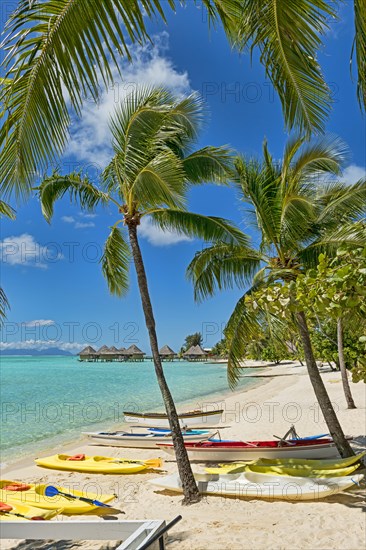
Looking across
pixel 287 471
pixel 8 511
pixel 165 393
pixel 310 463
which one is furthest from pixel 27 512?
pixel 310 463

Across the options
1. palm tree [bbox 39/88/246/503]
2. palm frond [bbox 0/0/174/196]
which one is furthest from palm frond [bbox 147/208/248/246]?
palm frond [bbox 0/0/174/196]

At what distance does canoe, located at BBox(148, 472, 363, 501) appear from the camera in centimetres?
690

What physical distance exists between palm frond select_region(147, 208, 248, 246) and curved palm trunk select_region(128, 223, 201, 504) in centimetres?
109

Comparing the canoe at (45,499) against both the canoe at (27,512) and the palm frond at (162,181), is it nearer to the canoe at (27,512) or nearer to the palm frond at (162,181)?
the canoe at (27,512)

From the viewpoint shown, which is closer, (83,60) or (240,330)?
(83,60)

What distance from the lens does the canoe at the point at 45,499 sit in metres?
6.96

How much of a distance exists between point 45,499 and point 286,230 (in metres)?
6.45

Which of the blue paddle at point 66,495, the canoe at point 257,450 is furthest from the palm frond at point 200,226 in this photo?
the blue paddle at point 66,495

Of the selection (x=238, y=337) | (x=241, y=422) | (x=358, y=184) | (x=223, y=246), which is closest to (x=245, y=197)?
(x=223, y=246)

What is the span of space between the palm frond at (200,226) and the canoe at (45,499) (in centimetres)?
514

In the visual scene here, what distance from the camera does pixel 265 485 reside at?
24.2ft

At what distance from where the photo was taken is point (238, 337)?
9094mm

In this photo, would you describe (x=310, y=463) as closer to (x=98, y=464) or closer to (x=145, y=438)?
(x=98, y=464)

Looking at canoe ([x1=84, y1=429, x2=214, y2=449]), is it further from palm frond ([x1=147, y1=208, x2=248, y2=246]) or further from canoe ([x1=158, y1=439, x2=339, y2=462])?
palm frond ([x1=147, y1=208, x2=248, y2=246])
